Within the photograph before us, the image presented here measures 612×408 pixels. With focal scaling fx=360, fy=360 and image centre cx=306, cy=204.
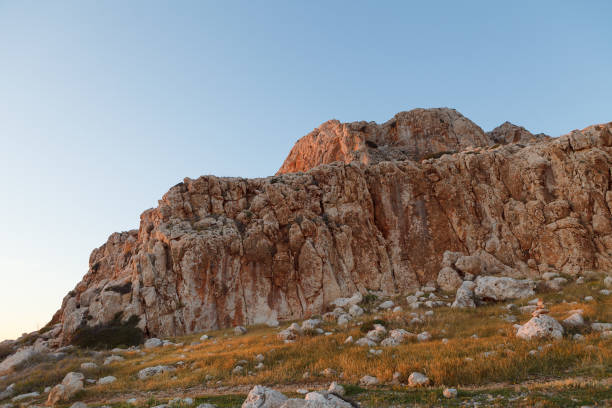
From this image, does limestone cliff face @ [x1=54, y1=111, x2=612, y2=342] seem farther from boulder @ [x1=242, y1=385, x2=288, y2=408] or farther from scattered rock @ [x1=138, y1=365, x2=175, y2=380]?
boulder @ [x1=242, y1=385, x2=288, y2=408]

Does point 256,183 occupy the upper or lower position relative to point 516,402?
upper

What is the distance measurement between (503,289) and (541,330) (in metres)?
9.59

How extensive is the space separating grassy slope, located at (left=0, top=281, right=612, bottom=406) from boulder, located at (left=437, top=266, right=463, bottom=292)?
12.6 meters

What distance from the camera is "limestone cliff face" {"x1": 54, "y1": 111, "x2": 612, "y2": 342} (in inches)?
1298

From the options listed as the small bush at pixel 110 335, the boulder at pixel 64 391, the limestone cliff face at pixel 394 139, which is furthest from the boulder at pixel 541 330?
the limestone cliff face at pixel 394 139

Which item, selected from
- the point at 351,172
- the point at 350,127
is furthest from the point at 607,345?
the point at 350,127

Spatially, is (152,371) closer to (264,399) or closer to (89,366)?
(89,366)

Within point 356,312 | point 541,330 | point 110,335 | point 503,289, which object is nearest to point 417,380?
point 541,330

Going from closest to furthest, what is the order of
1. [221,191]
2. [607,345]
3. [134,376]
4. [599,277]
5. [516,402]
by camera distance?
[516,402]
[607,345]
[134,376]
[599,277]
[221,191]

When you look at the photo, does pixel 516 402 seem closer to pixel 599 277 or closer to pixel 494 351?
pixel 494 351

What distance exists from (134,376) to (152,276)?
766 inches

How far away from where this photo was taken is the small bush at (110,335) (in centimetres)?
2926

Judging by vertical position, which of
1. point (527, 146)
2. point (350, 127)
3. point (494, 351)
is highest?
point (350, 127)

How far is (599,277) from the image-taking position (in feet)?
78.7
